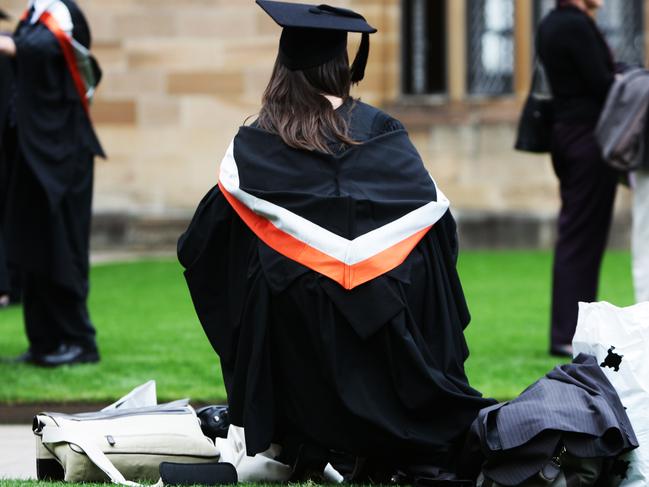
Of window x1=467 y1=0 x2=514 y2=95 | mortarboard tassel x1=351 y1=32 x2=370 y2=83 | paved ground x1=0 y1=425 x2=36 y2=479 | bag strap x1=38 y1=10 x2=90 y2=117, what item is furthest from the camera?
window x1=467 y1=0 x2=514 y2=95

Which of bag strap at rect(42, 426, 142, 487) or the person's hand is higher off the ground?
the person's hand

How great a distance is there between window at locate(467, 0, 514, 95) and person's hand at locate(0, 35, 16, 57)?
31.3 feet

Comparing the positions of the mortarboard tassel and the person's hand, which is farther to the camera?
the person's hand

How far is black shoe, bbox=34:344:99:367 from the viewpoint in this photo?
7.98m

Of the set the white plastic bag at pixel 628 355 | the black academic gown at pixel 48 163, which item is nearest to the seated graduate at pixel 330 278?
the white plastic bag at pixel 628 355

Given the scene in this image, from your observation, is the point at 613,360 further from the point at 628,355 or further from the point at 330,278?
the point at 330,278

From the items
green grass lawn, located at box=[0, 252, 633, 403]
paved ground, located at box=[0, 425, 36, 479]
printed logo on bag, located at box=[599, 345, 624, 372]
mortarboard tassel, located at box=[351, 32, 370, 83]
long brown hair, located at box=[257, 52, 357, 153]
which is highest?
mortarboard tassel, located at box=[351, 32, 370, 83]

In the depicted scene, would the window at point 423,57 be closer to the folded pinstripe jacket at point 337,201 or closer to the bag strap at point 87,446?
the folded pinstripe jacket at point 337,201

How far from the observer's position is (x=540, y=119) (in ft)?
27.7

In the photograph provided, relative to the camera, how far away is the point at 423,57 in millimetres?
17000

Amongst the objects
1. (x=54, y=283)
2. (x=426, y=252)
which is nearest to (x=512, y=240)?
(x=54, y=283)

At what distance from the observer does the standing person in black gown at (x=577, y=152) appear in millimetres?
8227

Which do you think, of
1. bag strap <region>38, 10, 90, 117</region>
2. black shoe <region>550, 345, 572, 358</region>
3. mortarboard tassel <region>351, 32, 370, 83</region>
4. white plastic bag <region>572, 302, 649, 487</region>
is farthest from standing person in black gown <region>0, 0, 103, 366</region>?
white plastic bag <region>572, 302, 649, 487</region>

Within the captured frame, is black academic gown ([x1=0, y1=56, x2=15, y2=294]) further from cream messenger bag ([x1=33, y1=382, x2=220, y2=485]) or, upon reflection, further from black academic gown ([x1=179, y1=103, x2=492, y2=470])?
black academic gown ([x1=179, y1=103, x2=492, y2=470])
